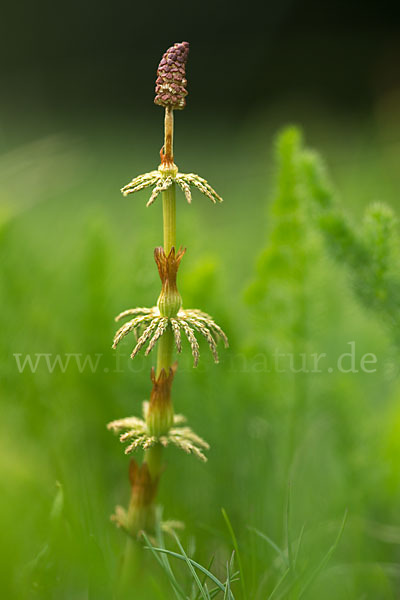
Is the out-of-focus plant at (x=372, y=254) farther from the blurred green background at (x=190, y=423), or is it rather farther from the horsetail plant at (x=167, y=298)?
the horsetail plant at (x=167, y=298)

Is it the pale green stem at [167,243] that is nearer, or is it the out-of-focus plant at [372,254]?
the pale green stem at [167,243]

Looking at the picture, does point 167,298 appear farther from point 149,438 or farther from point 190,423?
point 190,423

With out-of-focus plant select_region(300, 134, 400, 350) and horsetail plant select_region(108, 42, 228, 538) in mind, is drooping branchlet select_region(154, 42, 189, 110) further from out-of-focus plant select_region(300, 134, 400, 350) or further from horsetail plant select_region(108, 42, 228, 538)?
out-of-focus plant select_region(300, 134, 400, 350)

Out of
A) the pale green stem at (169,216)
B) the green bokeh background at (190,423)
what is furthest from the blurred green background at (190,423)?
the pale green stem at (169,216)

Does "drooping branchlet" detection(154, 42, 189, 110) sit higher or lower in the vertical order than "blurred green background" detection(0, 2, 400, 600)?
higher

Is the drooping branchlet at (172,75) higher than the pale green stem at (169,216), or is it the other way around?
the drooping branchlet at (172,75)

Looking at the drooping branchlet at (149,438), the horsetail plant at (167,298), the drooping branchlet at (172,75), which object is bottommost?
the drooping branchlet at (149,438)

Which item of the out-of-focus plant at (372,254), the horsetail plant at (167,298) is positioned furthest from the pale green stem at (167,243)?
the out-of-focus plant at (372,254)

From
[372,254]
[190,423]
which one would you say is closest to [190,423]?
[190,423]

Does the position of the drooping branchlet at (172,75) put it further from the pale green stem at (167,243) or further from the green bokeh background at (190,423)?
the green bokeh background at (190,423)

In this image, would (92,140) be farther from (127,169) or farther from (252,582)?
(252,582)

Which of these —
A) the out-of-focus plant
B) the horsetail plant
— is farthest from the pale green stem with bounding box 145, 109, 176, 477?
the out-of-focus plant
